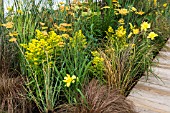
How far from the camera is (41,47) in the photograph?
2.65m

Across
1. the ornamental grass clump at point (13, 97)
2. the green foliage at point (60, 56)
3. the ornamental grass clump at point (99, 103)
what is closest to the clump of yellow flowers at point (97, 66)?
the green foliage at point (60, 56)

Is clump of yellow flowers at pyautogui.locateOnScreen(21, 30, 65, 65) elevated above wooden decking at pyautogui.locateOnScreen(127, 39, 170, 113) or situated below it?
above

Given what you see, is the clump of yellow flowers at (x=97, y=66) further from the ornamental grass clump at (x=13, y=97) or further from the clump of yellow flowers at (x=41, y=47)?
the ornamental grass clump at (x=13, y=97)

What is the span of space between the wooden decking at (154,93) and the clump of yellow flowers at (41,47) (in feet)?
2.81

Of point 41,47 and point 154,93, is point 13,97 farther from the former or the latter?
point 154,93

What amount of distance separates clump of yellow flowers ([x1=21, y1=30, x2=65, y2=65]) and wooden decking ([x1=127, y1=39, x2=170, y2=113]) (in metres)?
0.86

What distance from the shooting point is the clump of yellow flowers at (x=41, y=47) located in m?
2.59

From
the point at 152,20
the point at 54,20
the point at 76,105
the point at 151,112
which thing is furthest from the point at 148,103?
the point at 152,20

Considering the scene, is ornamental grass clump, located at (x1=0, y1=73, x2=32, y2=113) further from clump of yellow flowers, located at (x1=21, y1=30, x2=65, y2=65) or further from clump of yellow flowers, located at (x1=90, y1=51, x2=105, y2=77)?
clump of yellow flowers, located at (x1=90, y1=51, x2=105, y2=77)

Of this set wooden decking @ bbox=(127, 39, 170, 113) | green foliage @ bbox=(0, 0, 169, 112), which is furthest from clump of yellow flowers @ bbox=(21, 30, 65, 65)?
wooden decking @ bbox=(127, 39, 170, 113)

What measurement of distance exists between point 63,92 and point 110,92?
1.38ft

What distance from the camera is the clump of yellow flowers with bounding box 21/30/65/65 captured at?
2.59 m

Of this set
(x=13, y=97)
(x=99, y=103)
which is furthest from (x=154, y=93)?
(x=13, y=97)

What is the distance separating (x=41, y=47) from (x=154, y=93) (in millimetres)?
1193
